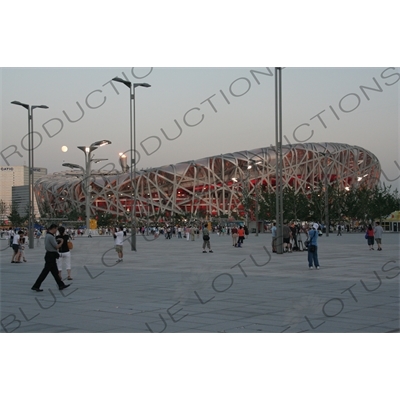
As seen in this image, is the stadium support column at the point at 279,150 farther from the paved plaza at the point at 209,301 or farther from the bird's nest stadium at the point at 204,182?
the bird's nest stadium at the point at 204,182

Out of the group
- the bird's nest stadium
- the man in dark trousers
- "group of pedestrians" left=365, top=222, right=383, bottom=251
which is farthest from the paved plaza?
the bird's nest stadium

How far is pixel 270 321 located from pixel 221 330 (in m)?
0.99

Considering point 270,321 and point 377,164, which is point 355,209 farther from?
point 270,321

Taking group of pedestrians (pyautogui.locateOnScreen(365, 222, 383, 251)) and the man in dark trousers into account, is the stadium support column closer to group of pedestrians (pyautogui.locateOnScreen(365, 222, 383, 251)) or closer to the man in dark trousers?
group of pedestrians (pyautogui.locateOnScreen(365, 222, 383, 251))

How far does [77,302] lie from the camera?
1127cm

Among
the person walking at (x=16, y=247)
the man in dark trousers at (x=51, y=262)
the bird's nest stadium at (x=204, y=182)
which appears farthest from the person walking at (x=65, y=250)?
the bird's nest stadium at (x=204, y=182)

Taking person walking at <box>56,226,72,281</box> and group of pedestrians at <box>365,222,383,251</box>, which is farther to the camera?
group of pedestrians at <box>365,222,383,251</box>

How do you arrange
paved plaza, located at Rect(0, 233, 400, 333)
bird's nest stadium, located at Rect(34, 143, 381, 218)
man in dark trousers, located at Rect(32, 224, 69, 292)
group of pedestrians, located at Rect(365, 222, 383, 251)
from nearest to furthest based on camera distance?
paved plaza, located at Rect(0, 233, 400, 333)
man in dark trousers, located at Rect(32, 224, 69, 292)
group of pedestrians, located at Rect(365, 222, 383, 251)
bird's nest stadium, located at Rect(34, 143, 381, 218)

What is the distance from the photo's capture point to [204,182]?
347 ft

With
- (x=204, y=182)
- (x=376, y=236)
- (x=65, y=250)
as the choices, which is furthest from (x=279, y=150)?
(x=204, y=182)

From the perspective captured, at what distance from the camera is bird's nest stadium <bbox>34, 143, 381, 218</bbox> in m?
105

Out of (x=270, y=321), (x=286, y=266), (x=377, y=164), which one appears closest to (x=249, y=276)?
(x=286, y=266)

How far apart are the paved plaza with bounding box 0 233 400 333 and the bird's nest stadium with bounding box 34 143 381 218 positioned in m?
85.0

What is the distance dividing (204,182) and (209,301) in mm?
94810
